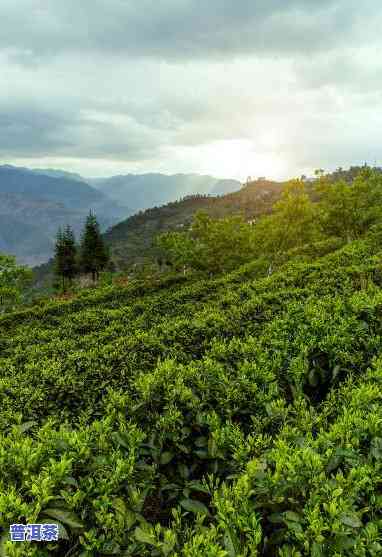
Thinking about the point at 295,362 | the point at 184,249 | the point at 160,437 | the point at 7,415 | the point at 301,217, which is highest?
the point at 301,217

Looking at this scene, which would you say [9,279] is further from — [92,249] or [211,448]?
[211,448]

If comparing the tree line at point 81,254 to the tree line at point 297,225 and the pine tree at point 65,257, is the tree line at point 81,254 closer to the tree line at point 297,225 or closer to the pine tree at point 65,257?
the pine tree at point 65,257

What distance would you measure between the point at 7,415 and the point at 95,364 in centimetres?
210

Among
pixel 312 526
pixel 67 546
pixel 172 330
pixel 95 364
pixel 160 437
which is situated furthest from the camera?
pixel 172 330

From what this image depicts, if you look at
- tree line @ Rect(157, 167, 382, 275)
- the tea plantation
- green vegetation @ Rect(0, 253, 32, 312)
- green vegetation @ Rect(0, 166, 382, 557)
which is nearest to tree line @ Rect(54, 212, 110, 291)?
green vegetation @ Rect(0, 253, 32, 312)

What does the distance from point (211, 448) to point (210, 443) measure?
0.07 m

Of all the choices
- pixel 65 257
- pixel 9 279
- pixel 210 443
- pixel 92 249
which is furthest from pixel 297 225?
pixel 65 257

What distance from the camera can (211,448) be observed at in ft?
14.3

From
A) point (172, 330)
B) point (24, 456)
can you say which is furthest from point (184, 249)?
point (24, 456)

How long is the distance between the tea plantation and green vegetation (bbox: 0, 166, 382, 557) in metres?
0.02

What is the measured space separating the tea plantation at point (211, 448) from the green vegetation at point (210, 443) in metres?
0.02

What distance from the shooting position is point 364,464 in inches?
145

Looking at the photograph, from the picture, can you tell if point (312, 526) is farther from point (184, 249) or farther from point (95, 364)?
point (184, 249)

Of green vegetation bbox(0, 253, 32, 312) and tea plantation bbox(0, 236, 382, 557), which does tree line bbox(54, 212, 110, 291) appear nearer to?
green vegetation bbox(0, 253, 32, 312)
